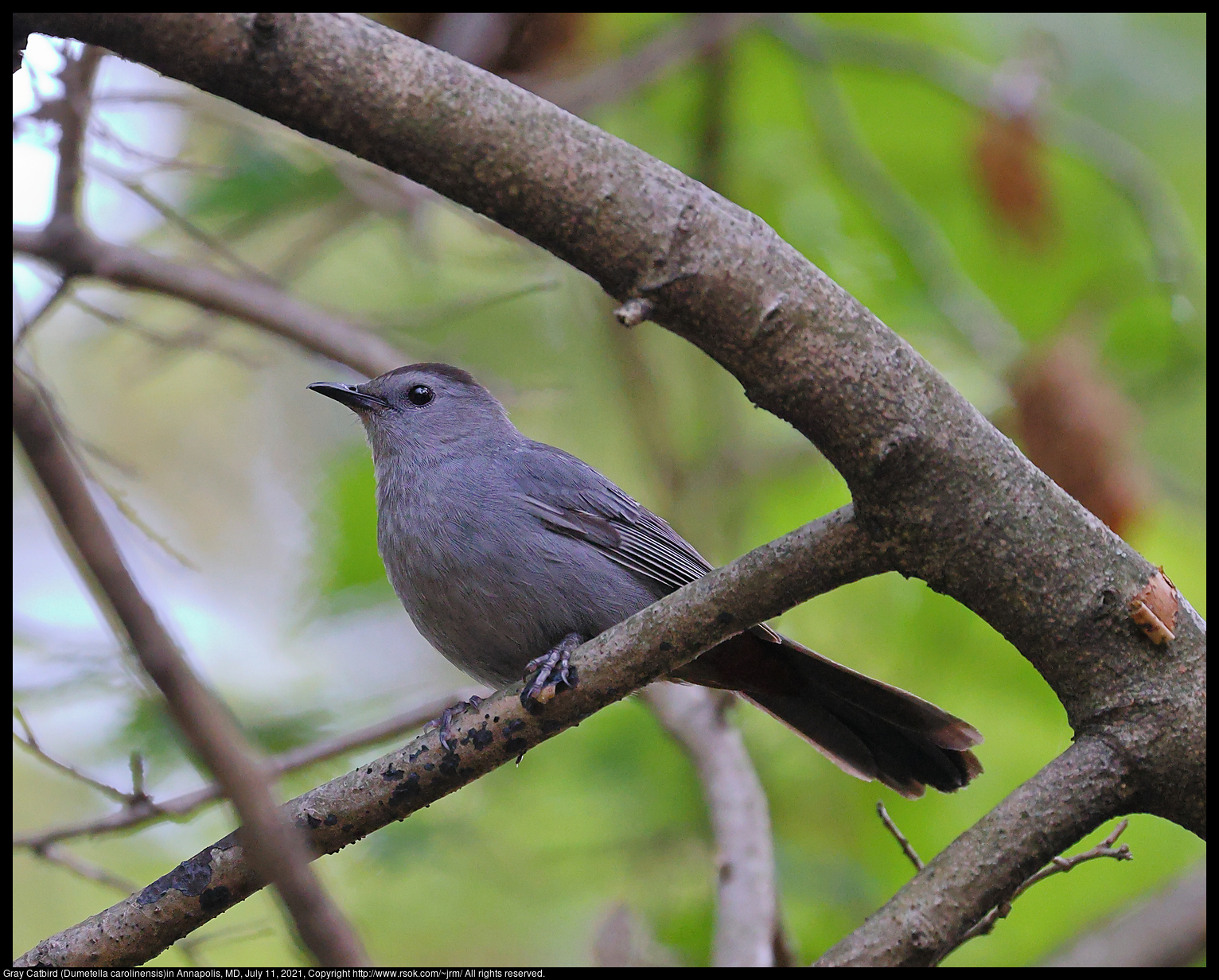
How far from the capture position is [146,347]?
776cm

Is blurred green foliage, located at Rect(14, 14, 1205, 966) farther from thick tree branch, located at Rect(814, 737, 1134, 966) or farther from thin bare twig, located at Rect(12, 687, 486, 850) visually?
thick tree branch, located at Rect(814, 737, 1134, 966)

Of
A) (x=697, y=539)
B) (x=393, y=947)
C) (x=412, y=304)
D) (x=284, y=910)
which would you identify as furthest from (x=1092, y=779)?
(x=412, y=304)

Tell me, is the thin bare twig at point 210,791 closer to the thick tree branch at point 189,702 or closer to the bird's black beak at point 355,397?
the thick tree branch at point 189,702

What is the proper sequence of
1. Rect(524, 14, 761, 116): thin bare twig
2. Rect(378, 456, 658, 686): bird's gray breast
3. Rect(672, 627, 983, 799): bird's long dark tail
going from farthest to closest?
Rect(524, 14, 761, 116): thin bare twig, Rect(378, 456, 658, 686): bird's gray breast, Rect(672, 627, 983, 799): bird's long dark tail

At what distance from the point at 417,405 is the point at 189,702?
121 inches

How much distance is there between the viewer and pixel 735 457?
6.09 metres

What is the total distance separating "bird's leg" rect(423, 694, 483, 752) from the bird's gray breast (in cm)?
52

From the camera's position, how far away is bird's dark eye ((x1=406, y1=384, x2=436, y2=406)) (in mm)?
4688

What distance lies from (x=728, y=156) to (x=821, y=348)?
387 centimetres

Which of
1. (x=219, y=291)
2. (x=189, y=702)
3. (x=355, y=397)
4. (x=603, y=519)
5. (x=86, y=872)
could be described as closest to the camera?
(x=189, y=702)

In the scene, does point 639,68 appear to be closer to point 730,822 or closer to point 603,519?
point 603,519

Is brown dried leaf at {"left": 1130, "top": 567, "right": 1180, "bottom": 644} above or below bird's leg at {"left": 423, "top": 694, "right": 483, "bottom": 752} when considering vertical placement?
below

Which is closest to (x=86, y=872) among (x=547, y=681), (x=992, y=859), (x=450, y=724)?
(x=450, y=724)

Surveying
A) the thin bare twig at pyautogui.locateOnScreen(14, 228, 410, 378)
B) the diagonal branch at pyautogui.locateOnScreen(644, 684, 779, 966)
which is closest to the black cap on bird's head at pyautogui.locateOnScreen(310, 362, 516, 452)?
the thin bare twig at pyautogui.locateOnScreen(14, 228, 410, 378)
